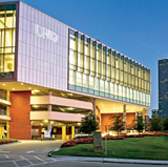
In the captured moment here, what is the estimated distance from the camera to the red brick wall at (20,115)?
54.2 m

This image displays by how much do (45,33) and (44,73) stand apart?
7.51m

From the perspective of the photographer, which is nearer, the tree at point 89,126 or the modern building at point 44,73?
the tree at point 89,126

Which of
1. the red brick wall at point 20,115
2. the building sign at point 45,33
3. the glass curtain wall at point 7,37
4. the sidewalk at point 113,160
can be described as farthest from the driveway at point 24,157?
the building sign at point 45,33

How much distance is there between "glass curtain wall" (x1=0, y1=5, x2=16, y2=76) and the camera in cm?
4644

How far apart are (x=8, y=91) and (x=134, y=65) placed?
3992 cm

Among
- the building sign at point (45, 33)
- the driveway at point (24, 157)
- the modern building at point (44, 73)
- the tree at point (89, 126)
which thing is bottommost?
the driveway at point (24, 157)

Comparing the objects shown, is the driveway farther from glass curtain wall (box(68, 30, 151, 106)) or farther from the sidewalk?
glass curtain wall (box(68, 30, 151, 106))

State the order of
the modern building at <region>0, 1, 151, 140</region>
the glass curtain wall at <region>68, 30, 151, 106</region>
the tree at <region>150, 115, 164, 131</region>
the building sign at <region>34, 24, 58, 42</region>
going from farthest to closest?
the tree at <region>150, 115, 164, 131</region>
the glass curtain wall at <region>68, 30, 151, 106</region>
the building sign at <region>34, 24, 58, 42</region>
the modern building at <region>0, 1, 151, 140</region>

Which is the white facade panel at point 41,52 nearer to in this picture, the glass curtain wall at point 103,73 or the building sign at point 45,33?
the building sign at point 45,33

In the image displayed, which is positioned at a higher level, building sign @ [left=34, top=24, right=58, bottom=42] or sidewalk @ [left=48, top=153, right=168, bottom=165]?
building sign @ [left=34, top=24, right=58, bottom=42]

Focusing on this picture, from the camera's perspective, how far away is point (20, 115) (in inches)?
2153

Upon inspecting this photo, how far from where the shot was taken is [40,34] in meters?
51.1

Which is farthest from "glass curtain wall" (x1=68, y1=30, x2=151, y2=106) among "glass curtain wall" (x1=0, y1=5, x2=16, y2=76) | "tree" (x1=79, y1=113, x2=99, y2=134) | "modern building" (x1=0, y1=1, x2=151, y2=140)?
"tree" (x1=79, y1=113, x2=99, y2=134)

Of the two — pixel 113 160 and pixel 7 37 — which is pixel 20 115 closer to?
pixel 7 37
